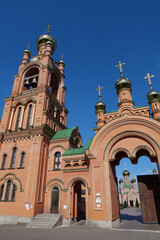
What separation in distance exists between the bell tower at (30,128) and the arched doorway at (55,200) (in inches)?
42.6

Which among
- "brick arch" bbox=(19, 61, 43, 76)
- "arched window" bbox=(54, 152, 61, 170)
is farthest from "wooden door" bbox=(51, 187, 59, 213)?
"brick arch" bbox=(19, 61, 43, 76)

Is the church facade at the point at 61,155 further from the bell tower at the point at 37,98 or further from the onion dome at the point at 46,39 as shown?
the onion dome at the point at 46,39

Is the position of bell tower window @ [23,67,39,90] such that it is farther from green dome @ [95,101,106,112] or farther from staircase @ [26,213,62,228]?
staircase @ [26,213,62,228]

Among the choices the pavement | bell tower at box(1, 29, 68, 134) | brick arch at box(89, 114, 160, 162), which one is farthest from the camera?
bell tower at box(1, 29, 68, 134)

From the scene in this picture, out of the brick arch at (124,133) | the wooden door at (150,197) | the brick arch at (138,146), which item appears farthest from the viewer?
the wooden door at (150,197)

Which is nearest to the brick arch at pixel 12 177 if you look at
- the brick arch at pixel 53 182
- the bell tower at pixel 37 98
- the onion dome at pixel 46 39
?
the brick arch at pixel 53 182

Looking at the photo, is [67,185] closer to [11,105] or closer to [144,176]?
[144,176]

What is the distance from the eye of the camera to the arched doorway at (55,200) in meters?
16.1

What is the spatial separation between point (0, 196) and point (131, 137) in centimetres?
1462

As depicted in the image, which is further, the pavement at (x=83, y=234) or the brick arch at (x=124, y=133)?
the brick arch at (x=124, y=133)

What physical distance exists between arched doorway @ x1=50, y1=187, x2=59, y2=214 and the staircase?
32.9 inches

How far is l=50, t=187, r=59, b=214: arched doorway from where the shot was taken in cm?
1612

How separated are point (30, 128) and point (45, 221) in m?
9.42

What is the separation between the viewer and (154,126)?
559 inches
